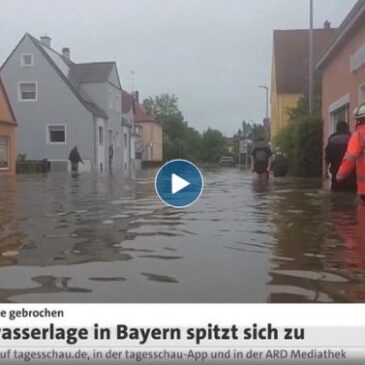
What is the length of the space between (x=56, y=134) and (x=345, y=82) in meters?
9.71

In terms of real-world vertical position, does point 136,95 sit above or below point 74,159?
above

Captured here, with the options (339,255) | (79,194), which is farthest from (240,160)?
(79,194)

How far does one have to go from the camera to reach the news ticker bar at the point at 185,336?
5.11 ft

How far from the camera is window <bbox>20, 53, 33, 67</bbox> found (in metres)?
2.18

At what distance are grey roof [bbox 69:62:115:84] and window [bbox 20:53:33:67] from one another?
16 centimetres

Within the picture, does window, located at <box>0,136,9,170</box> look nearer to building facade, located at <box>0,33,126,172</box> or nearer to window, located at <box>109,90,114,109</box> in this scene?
building facade, located at <box>0,33,126,172</box>

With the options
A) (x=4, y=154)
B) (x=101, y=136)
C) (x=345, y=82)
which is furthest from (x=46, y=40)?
(x=345, y=82)

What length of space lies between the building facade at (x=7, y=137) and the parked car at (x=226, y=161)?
872mm

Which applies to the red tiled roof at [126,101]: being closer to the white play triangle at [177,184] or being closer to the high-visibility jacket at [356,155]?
the white play triangle at [177,184]

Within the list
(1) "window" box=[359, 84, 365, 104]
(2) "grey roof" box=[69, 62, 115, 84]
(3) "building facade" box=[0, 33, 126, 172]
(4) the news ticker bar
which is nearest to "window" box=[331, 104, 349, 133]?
(1) "window" box=[359, 84, 365, 104]

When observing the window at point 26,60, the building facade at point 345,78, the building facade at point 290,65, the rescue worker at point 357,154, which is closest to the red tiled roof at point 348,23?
the building facade at point 345,78

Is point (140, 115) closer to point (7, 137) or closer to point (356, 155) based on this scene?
point (7, 137)

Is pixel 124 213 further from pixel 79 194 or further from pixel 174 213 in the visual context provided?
pixel 174 213

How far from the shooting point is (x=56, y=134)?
7.91 feet
